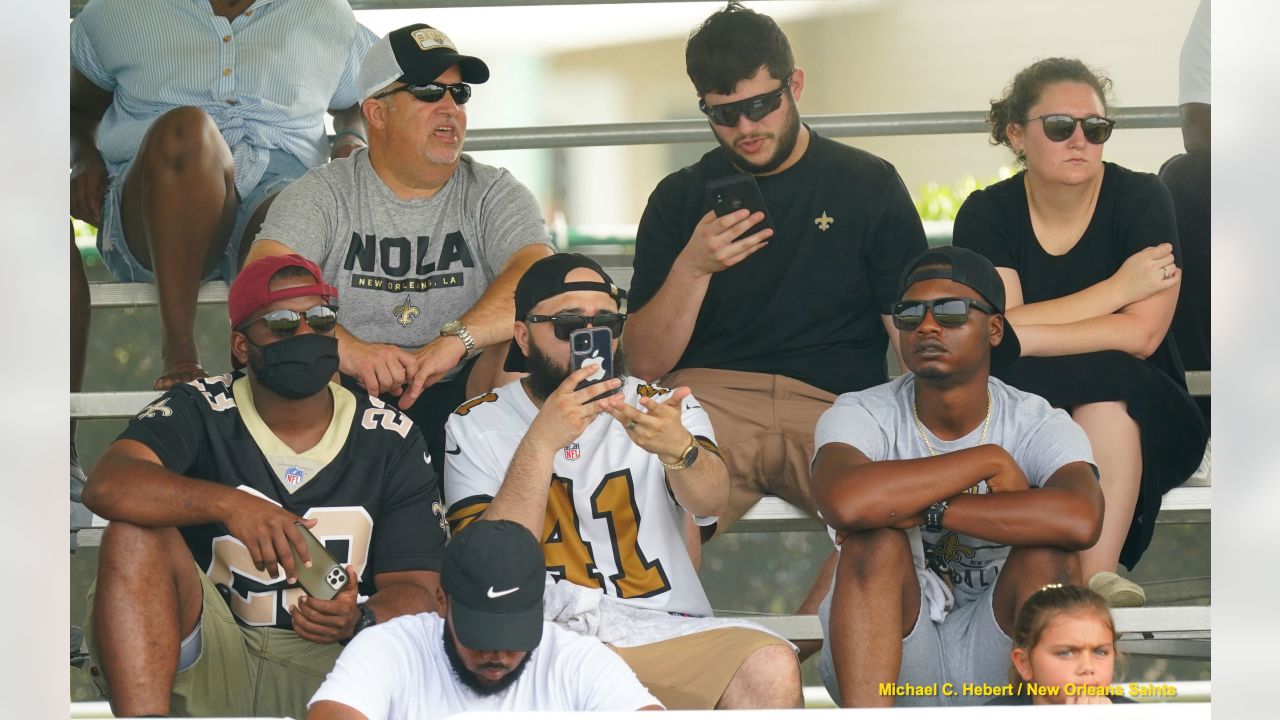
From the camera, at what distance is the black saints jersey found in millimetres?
2758

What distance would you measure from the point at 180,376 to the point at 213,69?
86cm

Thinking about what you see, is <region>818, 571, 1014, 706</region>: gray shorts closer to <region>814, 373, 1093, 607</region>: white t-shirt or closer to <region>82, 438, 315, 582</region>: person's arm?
<region>814, 373, 1093, 607</region>: white t-shirt

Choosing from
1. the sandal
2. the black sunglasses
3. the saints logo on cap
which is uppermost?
the saints logo on cap

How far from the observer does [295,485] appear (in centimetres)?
279

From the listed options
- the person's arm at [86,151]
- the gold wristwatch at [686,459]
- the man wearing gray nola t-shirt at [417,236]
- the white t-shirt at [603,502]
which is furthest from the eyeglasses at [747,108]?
the person's arm at [86,151]

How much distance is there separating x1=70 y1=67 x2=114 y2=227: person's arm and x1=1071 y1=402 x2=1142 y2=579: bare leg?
2281 mm

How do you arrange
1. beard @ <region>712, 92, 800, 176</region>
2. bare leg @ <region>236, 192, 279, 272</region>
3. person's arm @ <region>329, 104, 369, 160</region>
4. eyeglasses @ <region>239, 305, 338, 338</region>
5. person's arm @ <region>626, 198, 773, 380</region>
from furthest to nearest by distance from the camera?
person's arm @ <region>329, 104, 369, 160</region>
bare leg @ <region>236, 192, 279, 272</region>
beard @ <region>712, 92, 800, 176</region>
person's arm @ <region>626, 198, 773, 380</region>
eyeglasses @ <region>239, 305, 338, 338</region>

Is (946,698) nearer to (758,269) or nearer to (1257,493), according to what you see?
(1257,493)

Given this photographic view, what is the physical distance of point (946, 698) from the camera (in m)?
2.74

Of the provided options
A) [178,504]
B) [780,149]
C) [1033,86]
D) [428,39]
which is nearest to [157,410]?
[178,504]

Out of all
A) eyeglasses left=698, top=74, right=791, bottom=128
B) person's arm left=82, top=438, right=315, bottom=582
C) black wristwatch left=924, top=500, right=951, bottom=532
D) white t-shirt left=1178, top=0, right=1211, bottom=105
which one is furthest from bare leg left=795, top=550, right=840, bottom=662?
white t-shirt left=1178, top=0, right=1211, bottom=105

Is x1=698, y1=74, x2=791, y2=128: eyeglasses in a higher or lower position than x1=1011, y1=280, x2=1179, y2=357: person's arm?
higher

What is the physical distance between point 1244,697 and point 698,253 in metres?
1.38

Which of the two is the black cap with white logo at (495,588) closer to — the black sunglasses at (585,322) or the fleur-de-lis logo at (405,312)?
the black sunglasses at (585,322)
